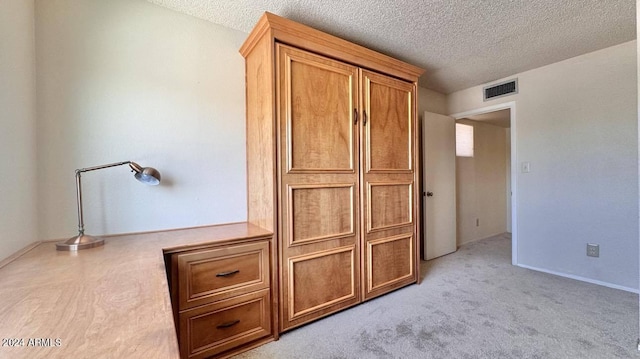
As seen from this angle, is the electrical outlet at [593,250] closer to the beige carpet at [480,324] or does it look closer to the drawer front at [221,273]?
the beige carpet at [480,324]

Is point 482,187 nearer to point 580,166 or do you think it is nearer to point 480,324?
point 580,166

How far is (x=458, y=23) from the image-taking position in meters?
2.03

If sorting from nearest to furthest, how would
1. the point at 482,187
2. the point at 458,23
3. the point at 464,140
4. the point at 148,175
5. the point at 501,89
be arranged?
the point at 148,175, the point at 458,23, the point at 501,89, the point at 464,140, the point at 482,187

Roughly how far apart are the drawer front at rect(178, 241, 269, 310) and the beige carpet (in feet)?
1.39

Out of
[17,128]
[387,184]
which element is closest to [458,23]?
[387,184]

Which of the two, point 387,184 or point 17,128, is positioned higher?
A: point 17,128

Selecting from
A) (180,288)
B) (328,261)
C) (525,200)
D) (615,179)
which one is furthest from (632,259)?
(180,288)

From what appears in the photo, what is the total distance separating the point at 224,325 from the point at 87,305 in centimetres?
95

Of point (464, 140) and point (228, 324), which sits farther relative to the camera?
point (464, 140)

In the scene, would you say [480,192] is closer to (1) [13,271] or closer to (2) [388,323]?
(2) [388,323]

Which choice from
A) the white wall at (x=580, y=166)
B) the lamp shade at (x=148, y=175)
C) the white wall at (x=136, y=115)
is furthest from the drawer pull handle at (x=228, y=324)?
the white wall at (x=580, y=166)

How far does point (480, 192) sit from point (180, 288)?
184 inches

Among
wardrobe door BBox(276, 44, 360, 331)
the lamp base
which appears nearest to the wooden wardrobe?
wardrobe door BBox(276, 44, 360, 331)

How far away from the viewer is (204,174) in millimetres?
1948
